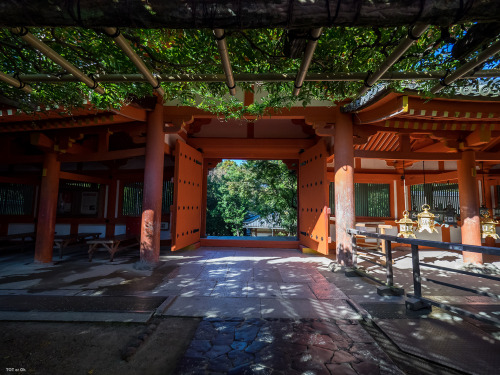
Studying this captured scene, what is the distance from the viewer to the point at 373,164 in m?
9.45

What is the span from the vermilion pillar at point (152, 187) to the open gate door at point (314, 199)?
4.07m

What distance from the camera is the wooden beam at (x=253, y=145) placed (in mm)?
7785

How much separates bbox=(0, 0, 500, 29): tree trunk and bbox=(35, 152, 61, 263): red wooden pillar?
234 inches

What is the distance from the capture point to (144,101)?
5391 millimetres

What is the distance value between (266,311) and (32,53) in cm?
401

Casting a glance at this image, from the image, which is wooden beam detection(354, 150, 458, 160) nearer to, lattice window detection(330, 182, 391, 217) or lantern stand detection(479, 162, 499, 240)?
lantern stand detection(479, 162, 499, 240)

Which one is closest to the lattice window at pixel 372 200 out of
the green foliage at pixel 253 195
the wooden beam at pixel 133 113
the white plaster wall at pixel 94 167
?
the green foliage at pixel 253 195

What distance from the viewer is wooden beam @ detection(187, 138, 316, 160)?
7785mm

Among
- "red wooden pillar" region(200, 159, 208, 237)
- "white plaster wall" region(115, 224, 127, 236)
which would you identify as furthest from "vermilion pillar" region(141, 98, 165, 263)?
"white plaster wall" region(115, 224, 127, 236)

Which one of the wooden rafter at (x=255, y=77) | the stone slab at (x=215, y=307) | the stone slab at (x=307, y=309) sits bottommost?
the stone slab at (x=215, y=307)

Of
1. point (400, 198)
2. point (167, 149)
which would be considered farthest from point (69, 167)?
point (400, 198)

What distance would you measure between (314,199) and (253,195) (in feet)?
25.4

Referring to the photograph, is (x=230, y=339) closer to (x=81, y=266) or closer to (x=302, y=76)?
(x=302, y=76)

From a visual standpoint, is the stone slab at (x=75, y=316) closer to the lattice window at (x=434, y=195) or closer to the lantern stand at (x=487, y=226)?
the lantern stand at (x=487, y=226)
